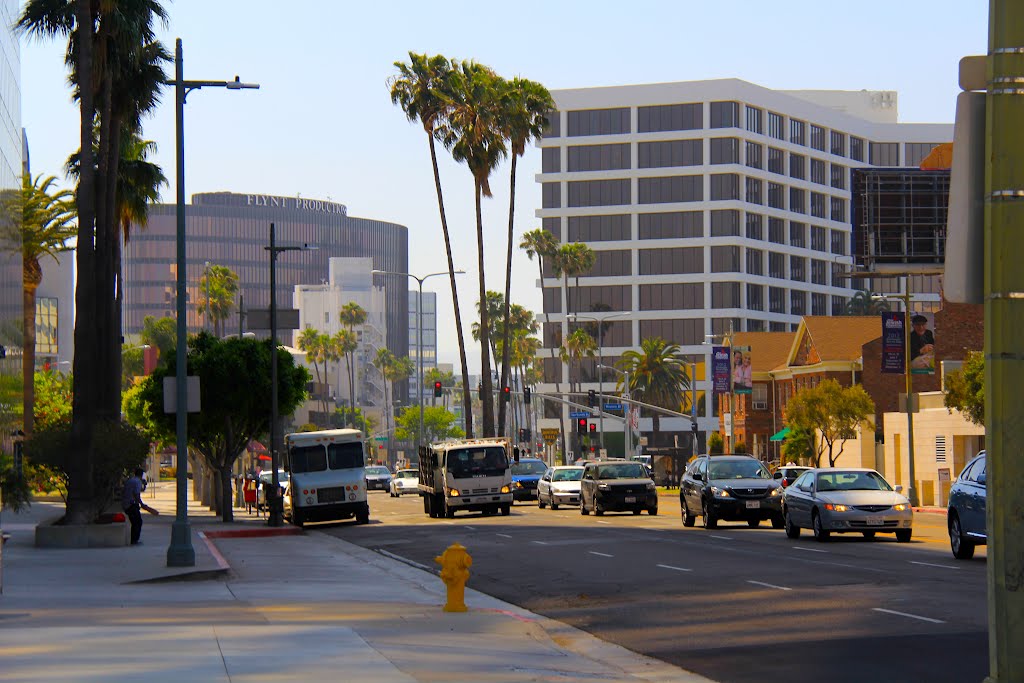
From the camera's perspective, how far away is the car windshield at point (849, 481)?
99.7 feet

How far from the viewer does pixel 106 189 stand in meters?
37.7

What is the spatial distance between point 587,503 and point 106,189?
18077mm

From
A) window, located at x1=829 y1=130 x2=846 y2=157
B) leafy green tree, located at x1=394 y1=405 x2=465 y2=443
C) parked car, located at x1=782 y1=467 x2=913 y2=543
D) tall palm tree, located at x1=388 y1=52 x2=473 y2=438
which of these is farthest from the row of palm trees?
leafy green tree, located at x1=394 y1=405 x2=465 y2=443

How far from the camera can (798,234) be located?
134 metres

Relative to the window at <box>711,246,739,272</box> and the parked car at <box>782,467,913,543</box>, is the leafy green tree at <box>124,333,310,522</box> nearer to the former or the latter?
the parked car at <box>782,467,913,543</box>

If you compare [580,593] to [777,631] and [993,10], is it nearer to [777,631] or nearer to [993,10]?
[777,631]

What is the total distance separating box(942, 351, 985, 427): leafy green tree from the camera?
51.5m

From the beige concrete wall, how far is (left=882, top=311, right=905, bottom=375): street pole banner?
2954 mm

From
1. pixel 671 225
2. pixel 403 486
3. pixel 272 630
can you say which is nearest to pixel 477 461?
pixel 403 486

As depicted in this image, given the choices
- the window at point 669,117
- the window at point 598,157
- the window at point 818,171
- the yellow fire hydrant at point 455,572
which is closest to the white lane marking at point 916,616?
the yellow fire hydrant at point 455,572

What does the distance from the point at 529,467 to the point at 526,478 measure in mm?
1187

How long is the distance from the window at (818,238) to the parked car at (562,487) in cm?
8663

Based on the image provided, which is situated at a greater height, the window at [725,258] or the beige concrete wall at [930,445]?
the window at [725,258]

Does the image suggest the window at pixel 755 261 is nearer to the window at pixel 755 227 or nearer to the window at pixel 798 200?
the window at pixel 755 227
